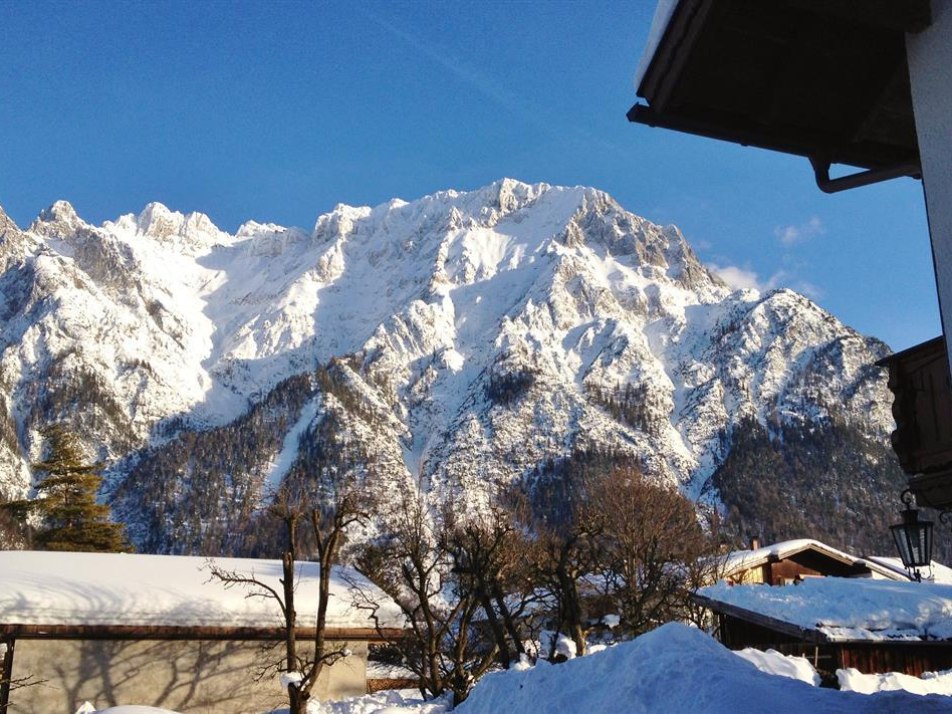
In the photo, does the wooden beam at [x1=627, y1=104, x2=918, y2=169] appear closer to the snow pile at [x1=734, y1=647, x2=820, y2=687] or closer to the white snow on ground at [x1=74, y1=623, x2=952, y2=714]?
the white snow on ground at [x1=74, y1=623, x2=952, y2=714]

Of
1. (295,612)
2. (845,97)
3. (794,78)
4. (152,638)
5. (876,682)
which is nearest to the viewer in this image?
(794,78)

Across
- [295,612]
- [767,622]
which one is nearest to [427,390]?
[767,622]

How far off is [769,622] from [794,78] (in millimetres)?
17580

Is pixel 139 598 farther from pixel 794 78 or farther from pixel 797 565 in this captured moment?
pixel 797 565

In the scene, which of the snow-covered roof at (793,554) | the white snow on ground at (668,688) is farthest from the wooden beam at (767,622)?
the white snow on ground at (668,688)

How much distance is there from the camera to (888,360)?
6051 mm

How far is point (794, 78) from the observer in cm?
526

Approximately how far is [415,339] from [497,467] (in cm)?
6201

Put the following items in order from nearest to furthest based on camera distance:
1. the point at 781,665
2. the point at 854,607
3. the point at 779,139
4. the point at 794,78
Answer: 1. the point at 794,78
2. the point at 779,139
3. the point at 781,665
4. the point at 854,607

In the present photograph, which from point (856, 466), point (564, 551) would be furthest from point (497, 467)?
point (564, 551)

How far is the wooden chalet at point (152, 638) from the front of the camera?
17.3 meters

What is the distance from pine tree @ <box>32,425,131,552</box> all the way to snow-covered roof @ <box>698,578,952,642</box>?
3461 cm

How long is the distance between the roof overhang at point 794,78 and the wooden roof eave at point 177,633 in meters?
16.9

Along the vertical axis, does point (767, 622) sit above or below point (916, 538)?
below
